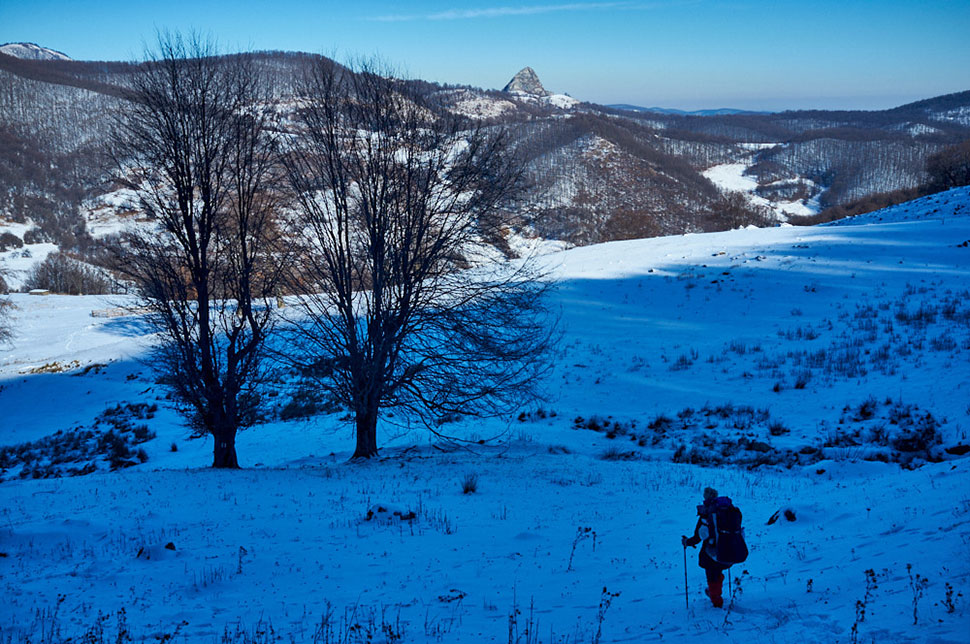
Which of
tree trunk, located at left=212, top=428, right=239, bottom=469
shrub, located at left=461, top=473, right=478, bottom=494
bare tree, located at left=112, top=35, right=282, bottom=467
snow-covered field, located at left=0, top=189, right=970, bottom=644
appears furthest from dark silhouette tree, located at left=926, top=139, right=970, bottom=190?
tree trunk, located at left=212, top=428, right=239, bottom=469

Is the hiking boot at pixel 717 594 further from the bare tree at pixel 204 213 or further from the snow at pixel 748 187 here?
the snow at pixel 748 187

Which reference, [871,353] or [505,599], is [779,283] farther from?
[505,599]

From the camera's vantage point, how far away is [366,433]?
12.2 meters

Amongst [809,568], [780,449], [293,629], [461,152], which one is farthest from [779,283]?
[293,629]

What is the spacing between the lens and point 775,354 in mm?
18266

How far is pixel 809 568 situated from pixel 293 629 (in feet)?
16.8

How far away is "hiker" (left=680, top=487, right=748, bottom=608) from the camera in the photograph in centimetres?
519

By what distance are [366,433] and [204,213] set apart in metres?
5.35

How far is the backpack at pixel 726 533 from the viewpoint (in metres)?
5.18

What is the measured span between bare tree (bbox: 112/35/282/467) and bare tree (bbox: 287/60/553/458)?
2.69 feet

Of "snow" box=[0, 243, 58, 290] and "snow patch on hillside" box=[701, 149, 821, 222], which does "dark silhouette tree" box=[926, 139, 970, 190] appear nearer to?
"snow patch on hillside" box=[701, 149, 821, 222]

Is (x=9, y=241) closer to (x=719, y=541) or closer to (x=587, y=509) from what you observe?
(x=587, y=509)

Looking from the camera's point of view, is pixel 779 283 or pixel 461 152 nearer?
pixel 461 152

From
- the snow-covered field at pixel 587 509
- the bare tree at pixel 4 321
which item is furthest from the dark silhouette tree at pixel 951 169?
the bare tree at pixel 4 321
